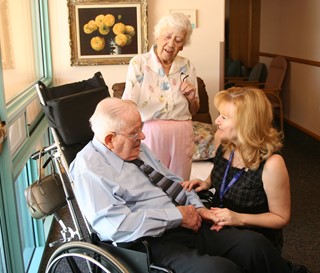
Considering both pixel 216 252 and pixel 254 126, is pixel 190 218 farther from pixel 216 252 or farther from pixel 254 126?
pixel 254 126

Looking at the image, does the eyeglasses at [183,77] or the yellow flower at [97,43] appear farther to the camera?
the yellow flower at [97,43]

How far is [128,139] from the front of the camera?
5.72 feet

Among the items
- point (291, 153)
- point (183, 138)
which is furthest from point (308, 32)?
point (183, 138)

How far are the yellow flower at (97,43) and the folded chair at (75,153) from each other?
1.45 meters

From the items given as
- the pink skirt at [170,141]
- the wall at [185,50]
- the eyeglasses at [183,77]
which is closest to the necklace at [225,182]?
the pink skirt at [170,141]

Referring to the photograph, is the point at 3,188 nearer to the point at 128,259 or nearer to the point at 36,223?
the point at 128,259

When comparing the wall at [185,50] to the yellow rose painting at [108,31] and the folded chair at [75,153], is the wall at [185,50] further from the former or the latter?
the folded chair at [75,153]

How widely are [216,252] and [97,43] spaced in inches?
96.0

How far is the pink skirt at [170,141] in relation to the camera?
2.50 meters

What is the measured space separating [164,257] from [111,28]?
2.52 metres

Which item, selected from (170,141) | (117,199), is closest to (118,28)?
(170,141)

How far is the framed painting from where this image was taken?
11.8 feet

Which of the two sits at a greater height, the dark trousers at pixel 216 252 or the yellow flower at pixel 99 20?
the yellow flower at pixel 99 20

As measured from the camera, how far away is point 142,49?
374 centimetres
